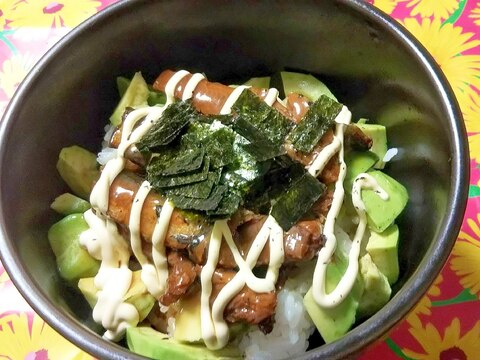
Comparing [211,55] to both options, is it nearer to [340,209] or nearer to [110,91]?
[110,91]

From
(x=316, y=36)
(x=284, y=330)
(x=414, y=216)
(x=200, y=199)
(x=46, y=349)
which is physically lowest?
(x=46, y=349)

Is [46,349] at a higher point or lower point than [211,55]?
lower

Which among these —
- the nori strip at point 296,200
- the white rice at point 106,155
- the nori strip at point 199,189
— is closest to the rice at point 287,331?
the nori strip at point 296,200

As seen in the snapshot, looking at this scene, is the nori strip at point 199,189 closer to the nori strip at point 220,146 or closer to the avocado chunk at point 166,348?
the nori strip at point 220,146

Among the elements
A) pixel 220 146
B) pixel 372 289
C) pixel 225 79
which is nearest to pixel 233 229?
pixel 220 146

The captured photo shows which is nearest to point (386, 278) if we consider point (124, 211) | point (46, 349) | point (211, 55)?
point (124, 211)
